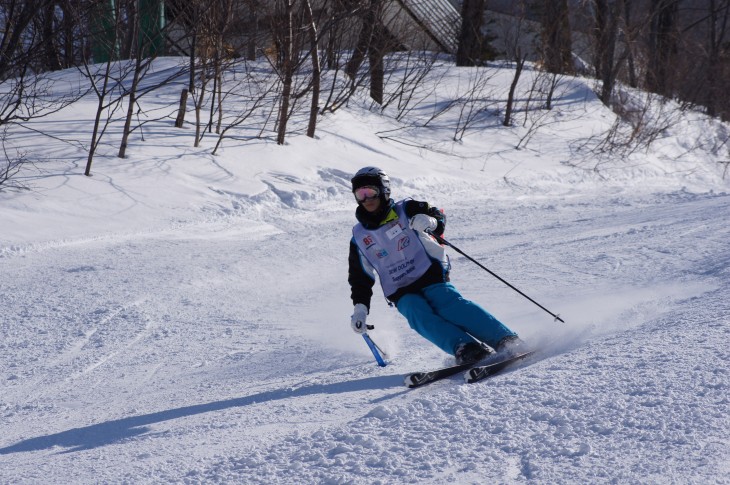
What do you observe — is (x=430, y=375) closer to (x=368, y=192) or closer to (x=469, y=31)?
(x=368, y=192)

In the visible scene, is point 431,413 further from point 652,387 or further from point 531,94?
point 531,94

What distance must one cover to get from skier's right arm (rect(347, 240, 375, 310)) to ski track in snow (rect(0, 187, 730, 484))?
0.43 meters

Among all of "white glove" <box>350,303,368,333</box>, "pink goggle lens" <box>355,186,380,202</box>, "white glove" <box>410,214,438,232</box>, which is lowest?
"white glove" <box>350,303,368,333</box>

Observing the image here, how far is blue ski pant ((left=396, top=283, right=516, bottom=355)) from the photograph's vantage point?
4.61 m

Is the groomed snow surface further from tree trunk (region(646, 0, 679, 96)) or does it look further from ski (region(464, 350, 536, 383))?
tree trunk (region(646, 0, 679, 96))

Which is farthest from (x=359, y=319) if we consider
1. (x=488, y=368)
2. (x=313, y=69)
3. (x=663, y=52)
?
(x=663, y=52)

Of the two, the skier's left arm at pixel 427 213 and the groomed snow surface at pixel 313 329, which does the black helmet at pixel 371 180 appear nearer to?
the skier's left arm at pixel 427 213

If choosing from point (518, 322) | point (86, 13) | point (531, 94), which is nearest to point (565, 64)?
point (531, 94)

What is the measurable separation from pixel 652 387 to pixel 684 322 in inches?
→ 52.5

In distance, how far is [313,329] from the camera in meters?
6.21

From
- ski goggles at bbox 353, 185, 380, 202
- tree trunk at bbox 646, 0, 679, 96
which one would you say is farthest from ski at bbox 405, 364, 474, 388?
tree trunk at bbox 646, 0, 679, 96

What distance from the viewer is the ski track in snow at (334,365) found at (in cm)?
302

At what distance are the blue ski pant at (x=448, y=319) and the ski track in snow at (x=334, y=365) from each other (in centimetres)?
30

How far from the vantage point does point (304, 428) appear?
360 centimetres
